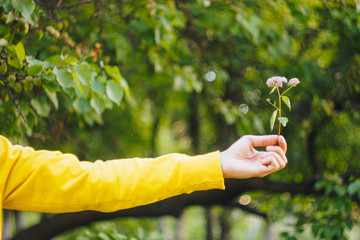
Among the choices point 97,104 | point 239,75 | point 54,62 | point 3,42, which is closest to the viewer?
point 3,42

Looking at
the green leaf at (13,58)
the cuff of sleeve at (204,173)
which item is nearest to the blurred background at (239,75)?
the green leaf at (13,58)

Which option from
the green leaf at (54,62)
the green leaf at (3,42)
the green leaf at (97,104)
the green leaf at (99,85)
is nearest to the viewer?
the green leaf at (3,42)

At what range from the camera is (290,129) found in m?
2.79

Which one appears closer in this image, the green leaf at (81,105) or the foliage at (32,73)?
the foliage at (32,73)

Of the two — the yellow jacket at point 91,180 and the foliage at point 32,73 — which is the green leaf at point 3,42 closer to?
the foliage at point 32,73

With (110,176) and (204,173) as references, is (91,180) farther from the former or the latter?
(204,173)

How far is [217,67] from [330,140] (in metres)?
1.10

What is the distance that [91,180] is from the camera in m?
1.18

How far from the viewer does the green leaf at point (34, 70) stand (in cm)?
144

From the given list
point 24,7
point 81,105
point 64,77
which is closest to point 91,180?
point 64,77

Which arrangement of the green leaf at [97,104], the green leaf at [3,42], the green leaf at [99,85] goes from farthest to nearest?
the green leaf at [97,104], the green leaf at [99,85], the green leaf at [3,42]

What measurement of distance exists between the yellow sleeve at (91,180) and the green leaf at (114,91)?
0.61m

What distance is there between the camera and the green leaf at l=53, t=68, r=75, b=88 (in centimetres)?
→ 146

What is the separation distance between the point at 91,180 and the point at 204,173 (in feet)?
1.21
